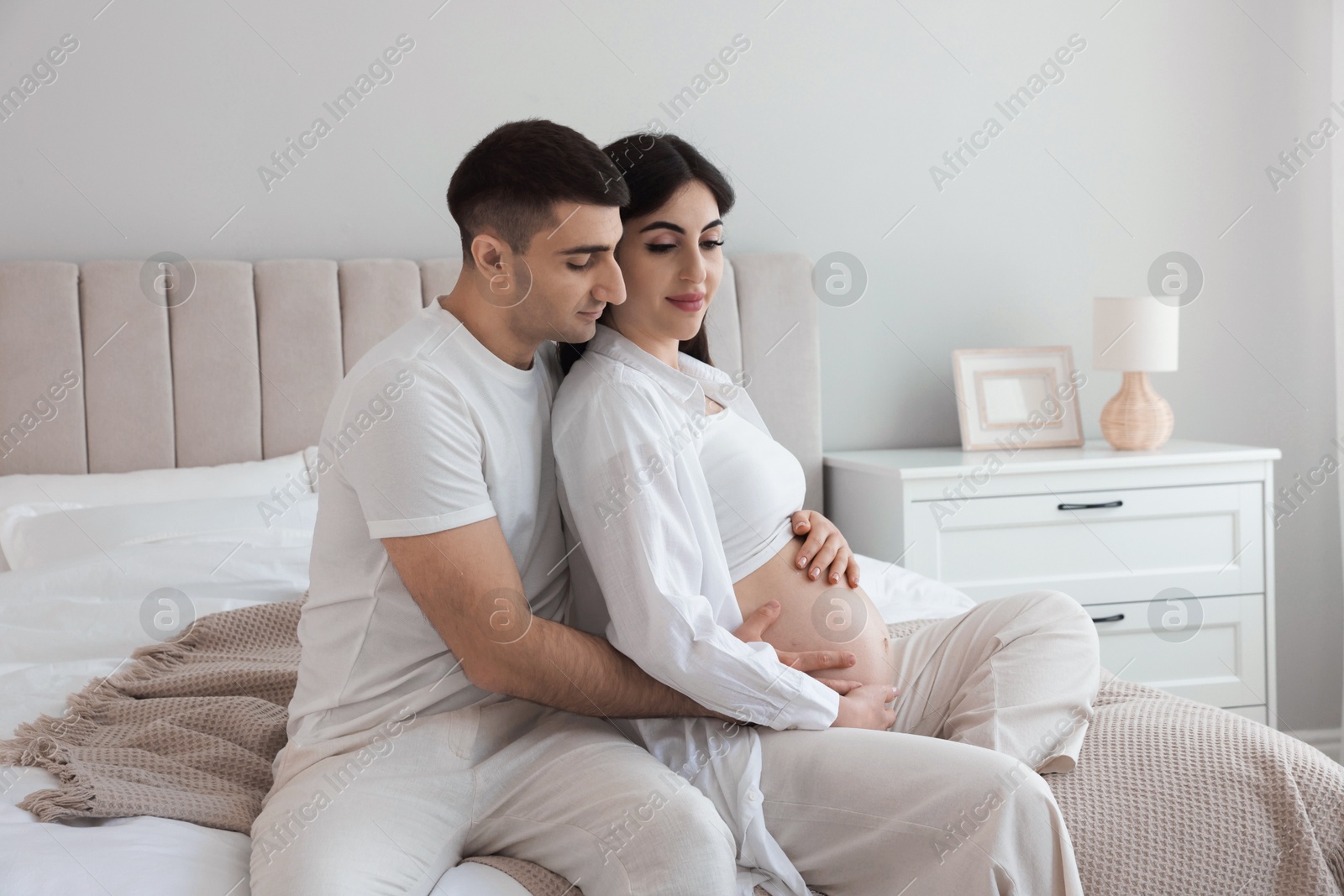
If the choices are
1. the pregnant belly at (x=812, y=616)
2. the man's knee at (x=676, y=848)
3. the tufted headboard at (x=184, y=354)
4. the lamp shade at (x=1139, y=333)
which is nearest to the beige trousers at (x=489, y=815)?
the man's knee at (x=676, y=848)

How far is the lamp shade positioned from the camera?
240cm

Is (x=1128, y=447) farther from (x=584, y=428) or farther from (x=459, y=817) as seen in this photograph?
(x=459, y=817)

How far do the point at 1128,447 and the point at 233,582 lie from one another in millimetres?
1948

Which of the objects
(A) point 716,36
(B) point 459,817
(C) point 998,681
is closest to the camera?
(B) point 459,817

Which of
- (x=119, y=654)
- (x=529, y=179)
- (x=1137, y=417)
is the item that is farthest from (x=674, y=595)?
(x=1137, y=417)

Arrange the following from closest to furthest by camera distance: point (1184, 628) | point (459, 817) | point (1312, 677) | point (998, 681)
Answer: point (459, 817)
point (998, 681)
point (1184, 628)
point (1312, 677)

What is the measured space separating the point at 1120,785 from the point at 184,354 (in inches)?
74.9

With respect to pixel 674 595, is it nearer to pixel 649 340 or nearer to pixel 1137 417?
pixel 649 340

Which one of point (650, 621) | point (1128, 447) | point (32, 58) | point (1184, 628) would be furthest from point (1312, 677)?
point (32, 58)

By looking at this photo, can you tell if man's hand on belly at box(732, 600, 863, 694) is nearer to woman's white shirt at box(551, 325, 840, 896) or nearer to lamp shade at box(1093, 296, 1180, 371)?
woman's white shirt at box(551, 325, 840, 896)

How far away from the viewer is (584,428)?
113 cm

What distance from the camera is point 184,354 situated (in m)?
2.15

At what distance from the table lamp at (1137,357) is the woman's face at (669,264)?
1.51 metres

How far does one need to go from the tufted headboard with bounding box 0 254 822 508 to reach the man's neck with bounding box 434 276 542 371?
1133 millimetres
